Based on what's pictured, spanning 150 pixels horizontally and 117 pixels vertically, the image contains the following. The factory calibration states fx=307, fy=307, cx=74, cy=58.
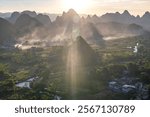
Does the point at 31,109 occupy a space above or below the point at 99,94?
above

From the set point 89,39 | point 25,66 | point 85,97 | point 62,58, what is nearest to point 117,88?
point 85,97

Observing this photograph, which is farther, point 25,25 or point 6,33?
point 25,25

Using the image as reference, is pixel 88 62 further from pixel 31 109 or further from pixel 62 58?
pixel 31 109

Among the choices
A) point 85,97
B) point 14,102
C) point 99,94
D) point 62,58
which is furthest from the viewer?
point 62,58

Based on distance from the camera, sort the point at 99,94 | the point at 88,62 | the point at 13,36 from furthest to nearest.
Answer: the point at 13,36, the point at 88,62, the point at 99,94

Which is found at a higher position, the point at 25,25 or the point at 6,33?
the point at 25,25

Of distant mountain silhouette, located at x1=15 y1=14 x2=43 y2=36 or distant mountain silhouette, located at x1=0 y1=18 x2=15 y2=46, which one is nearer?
distant mountain silhouette, located at x1=0 y1=18 x2=15 y2=46

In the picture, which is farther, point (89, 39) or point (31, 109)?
point (89, 39)

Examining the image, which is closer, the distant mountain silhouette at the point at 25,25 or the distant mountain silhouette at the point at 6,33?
the distant mountain silhouette at the point at 6,33

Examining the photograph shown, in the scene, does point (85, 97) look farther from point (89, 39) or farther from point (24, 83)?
point (89, 39)
